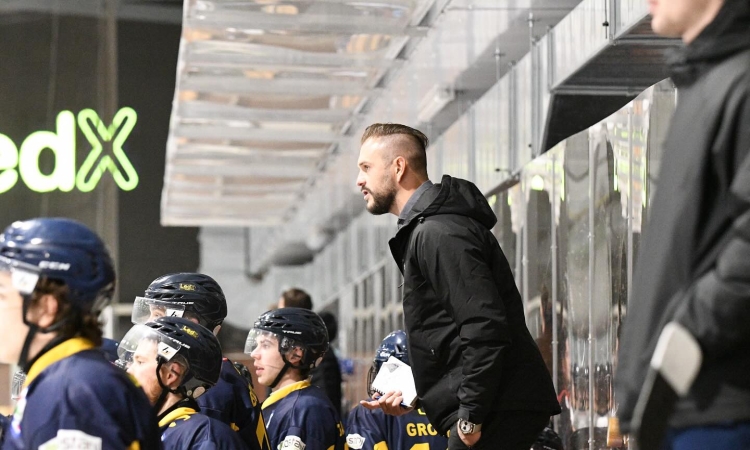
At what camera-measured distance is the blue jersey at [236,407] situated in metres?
4.71

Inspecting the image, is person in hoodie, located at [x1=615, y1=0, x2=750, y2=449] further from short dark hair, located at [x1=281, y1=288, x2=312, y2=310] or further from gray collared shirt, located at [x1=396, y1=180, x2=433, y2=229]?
short dark hair, located at [x1=281, y1=288, x2=312, y2=310]

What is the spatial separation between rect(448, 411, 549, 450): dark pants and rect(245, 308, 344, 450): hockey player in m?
1.77

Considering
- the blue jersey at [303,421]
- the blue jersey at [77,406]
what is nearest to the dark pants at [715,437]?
the blue jersey at [77,406]

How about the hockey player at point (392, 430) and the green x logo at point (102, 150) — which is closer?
the hockey player at point (392, 430)

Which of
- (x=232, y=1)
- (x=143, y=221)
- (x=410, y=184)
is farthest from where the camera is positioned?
(x=143, y=221)

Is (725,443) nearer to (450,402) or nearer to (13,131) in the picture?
(450,402)

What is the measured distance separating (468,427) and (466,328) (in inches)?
11.7

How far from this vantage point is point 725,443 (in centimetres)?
190

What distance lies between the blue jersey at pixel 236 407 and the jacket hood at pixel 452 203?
1272 mm

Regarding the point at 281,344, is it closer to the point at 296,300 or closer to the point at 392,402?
the point at 392,402

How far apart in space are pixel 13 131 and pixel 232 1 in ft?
5.86

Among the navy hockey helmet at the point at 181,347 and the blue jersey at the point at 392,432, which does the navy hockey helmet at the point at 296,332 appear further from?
the navy hockey helmet at the point at 181,347

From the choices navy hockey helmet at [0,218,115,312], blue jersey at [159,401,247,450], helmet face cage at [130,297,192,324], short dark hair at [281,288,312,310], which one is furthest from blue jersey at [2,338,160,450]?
short dark hair at [281,288,312,310]

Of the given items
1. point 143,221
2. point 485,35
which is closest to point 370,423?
point 485,35
